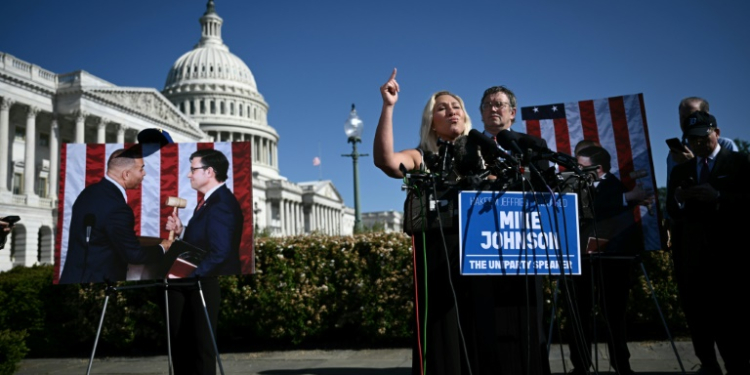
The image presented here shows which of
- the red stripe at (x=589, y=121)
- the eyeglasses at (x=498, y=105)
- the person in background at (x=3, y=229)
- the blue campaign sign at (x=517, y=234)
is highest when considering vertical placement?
the red stripe at (x=589, y=121)

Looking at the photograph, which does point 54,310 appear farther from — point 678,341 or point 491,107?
point 678,341

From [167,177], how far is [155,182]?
107 mm

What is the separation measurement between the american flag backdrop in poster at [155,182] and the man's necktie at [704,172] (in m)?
3.69

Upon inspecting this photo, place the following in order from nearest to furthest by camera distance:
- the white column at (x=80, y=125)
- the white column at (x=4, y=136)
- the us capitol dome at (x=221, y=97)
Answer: the white column at (x=4, y=136)
the white column at (x=80, y=125)
the us capitol dome at (x=221, y=97)

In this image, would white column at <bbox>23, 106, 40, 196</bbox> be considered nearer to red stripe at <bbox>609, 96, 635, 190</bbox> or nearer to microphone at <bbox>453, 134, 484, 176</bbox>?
red stripe at <bbox>609, 96, 635, 190</bbox>

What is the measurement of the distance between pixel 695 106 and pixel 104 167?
5228 millimetres

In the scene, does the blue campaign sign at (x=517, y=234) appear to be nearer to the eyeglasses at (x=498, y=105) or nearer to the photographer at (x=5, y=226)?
the eyeglasses at (x=498, y=105)

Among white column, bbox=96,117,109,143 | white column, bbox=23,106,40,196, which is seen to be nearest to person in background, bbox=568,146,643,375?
white column, bbox=23,106,40,196

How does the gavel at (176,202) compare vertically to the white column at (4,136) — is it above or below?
below

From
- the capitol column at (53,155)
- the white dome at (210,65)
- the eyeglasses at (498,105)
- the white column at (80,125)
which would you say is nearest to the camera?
the eyeglasses at (498,105)

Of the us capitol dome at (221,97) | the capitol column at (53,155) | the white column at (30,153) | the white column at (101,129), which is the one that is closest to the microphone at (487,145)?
the white column at (30,153)

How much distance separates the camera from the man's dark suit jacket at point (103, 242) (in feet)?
15.8

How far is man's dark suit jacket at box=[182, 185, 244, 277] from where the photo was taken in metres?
4.72

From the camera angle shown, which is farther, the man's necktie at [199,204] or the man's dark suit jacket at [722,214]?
the man's necktie at [199,204]
